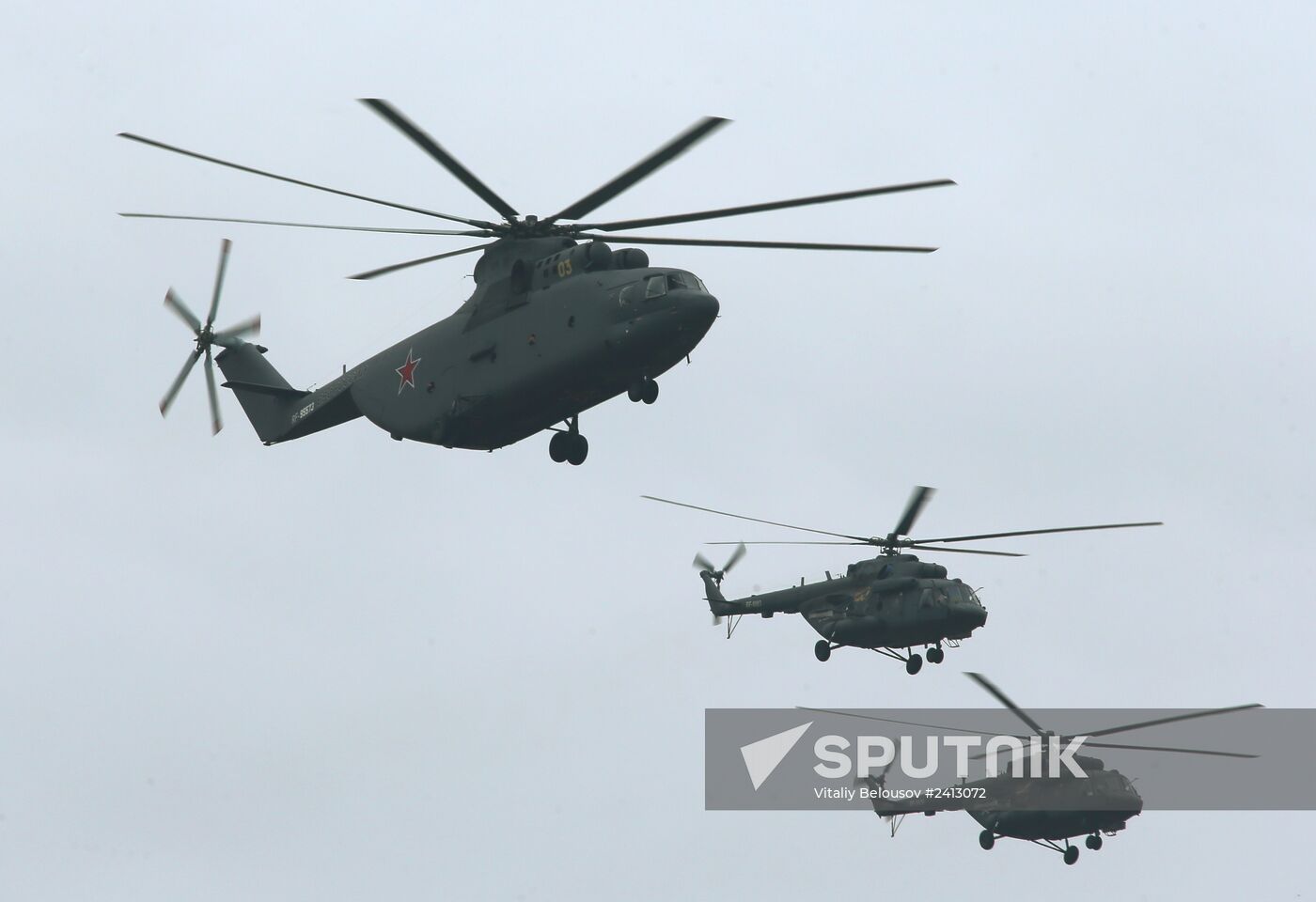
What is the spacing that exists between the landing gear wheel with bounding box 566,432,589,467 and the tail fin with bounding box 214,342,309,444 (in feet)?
28.1

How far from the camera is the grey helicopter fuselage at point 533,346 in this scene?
103 ft

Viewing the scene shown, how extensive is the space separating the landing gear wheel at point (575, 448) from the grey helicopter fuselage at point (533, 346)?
87 centimetres

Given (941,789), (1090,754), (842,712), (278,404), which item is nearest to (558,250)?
(278,404)

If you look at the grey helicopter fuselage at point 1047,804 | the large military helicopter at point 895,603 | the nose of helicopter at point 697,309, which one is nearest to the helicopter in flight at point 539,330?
the nose of helicopter at point 697,309

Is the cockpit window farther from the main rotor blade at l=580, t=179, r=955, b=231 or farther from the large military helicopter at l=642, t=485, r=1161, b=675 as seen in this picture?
the large military helicopter at l=642, t=485, r=1161, b=675

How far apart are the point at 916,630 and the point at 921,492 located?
4343 mm

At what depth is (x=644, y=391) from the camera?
3169 cm

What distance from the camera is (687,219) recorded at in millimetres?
29375

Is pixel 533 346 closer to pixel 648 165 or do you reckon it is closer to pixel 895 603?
pixel 648 165

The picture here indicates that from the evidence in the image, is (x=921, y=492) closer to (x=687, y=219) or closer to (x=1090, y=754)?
(x=1090, y=754)

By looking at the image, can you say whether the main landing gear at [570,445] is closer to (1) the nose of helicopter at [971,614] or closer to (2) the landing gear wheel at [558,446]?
(2) the landing gear wheel at [558,446]

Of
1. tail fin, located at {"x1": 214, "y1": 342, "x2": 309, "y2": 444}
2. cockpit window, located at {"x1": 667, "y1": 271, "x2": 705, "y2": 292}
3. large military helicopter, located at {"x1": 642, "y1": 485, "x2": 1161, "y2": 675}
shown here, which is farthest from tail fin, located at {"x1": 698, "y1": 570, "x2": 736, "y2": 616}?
cockpit window, located at {"x1": 667, "y1": 271, "x2": 705, "y2": 292}

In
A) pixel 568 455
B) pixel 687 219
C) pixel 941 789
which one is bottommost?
pixel 941 789

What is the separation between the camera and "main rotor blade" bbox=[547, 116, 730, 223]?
85.9 feet
